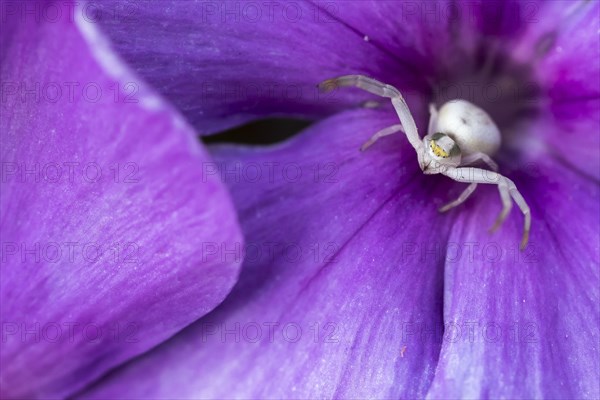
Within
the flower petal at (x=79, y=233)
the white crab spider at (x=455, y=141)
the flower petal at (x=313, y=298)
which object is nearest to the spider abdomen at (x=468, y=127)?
the white crab spider at (x=455, y=141)

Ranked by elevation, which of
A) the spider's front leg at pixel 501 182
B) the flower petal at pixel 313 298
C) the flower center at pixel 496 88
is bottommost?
the flower petal at pixel 313 298

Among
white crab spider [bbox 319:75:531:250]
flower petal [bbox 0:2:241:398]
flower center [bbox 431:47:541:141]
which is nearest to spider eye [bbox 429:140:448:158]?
white crab spider [bbox 319:75:531:250]

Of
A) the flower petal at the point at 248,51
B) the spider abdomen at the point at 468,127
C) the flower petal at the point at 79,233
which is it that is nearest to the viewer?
the flower petal at the point at 79,233

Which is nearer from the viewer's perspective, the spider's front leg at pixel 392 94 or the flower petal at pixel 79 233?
the flower petal at pixel 79 233

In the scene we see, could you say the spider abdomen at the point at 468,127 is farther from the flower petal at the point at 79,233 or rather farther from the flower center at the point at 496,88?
the flower petal at the point at 79,233

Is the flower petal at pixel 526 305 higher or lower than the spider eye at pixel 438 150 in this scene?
lower

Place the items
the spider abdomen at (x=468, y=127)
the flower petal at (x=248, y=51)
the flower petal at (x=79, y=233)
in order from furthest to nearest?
the spider abdomen at (x=468, y=127) < the flower petal at (x=248, y=51) < the flower petal at (x=79, y=233)

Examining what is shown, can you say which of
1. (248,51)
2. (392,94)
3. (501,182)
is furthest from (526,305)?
(248,51)
